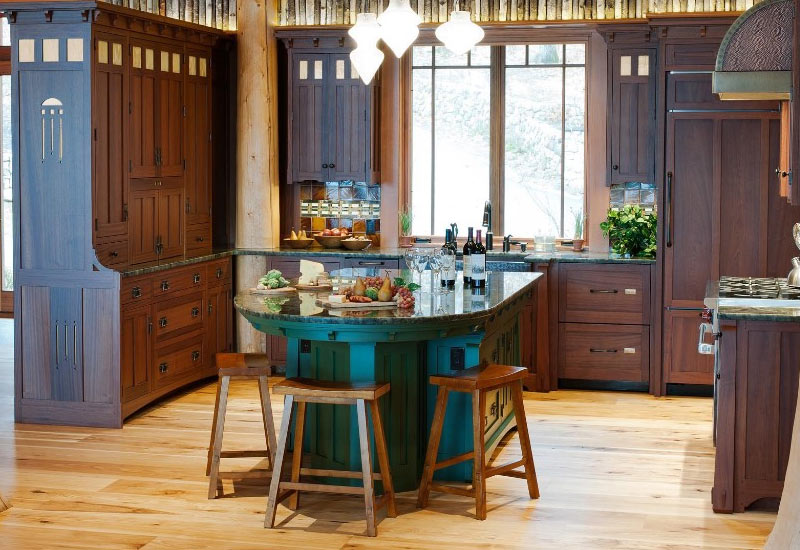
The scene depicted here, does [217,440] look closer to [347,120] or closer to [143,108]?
[143,108]

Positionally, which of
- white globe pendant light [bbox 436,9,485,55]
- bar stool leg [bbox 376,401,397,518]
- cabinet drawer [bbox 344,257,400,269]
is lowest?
bar stool leg [bbox 376,401,397,518]

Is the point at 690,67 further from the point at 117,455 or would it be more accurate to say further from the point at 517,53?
the point at 117,455

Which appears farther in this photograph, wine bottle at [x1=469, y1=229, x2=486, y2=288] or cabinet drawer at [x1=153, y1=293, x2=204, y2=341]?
cabinet drawer at [x1=153, y1=293, x2=204, y2=341]

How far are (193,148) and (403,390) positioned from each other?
3376mm

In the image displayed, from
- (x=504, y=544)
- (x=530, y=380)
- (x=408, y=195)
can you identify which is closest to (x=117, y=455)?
(x=504, y=544)

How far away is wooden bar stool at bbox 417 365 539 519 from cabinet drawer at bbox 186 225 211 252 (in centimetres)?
330

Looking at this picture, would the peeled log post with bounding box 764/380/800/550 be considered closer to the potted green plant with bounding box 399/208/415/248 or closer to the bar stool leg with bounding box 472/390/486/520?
the bar stool leg with bounding box 472/390/486/520

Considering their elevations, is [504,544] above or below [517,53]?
below

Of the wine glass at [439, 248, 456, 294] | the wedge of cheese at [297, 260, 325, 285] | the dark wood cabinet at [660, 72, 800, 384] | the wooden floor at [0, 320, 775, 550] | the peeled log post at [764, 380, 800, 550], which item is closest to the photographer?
the peeled log post at [764, 380, 800, 550]

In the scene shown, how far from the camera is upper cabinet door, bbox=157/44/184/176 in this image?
23.5 feet

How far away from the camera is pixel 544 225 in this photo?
27.4 feet

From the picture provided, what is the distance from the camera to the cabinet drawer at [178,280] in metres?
6.84

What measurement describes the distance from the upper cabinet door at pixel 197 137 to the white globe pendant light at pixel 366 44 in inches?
90.8

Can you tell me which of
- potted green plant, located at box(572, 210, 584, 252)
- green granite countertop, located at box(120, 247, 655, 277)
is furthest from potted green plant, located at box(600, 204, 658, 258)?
potted green plant, located at box(572, 210, 584, 252)
